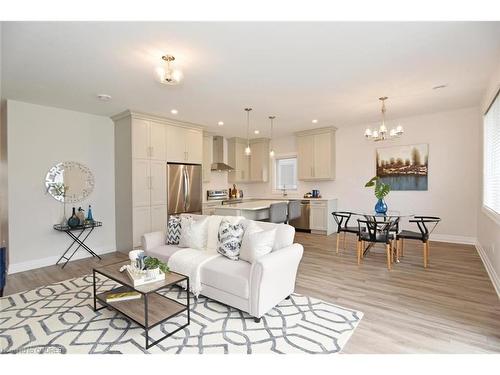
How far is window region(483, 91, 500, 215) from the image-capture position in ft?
10.4

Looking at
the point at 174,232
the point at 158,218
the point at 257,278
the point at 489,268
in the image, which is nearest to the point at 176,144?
the point at 158,218

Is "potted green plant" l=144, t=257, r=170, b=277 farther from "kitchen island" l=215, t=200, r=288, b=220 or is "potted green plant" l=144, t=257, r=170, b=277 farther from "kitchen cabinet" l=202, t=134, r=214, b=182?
"kitchen cabinet" l=202, t=134, r=214, b=182

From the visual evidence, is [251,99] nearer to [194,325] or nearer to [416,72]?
[416,72]

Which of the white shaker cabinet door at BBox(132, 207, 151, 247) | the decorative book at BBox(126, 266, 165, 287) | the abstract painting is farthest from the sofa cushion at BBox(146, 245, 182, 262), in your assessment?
the abstract painting

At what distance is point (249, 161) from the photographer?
7.75 metres

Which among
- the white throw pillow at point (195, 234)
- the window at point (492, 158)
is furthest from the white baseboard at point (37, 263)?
the window at point (492, 158)

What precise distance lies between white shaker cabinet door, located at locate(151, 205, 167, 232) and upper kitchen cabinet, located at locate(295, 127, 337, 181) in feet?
11.9

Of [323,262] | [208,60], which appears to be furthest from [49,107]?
[323,262]

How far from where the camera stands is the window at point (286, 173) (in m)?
7.43

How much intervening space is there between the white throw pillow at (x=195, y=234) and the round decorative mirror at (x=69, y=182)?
2493mm

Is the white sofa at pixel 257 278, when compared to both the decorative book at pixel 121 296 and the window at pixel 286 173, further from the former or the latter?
the window at pixel 286 173

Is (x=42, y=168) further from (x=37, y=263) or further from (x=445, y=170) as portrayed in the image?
(x=445, y=170)
